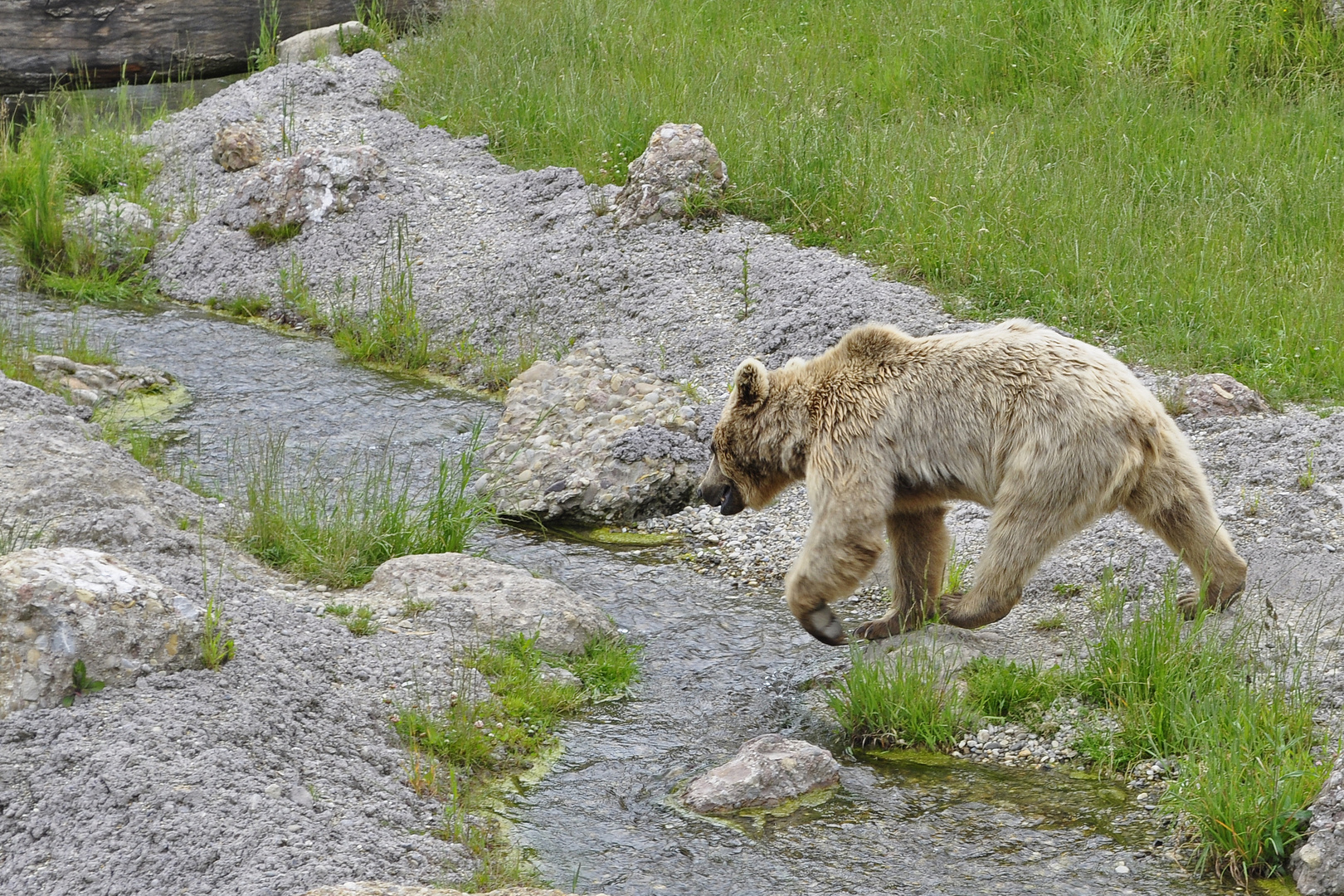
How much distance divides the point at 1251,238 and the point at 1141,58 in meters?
3.70

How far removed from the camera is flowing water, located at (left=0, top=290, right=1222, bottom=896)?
165 inches

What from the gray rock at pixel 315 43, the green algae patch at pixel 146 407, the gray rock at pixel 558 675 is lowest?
the gray rock at pixel 558 675

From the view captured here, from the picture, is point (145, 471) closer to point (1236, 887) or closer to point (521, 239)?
point (521, 239)

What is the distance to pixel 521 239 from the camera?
10.5 metres

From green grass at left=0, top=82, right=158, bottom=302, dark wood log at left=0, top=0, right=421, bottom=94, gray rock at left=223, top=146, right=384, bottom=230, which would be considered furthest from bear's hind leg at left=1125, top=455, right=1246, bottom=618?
dark wood log at left=0, top=0, right=421, bottom=94

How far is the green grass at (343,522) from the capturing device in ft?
20.4

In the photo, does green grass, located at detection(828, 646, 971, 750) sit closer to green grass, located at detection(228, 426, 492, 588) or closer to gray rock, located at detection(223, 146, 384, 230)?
green grass, located at detection(228, 426, 492, 588)

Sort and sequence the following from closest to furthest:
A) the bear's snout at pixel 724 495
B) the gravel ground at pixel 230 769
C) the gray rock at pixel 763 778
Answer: the gravel ground at pixel 230 769 → the gray rock at pixel 763 778 → the bear's snout at pixel 724 495

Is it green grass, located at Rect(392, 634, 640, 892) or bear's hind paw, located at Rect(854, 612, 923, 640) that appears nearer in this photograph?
green grass, located at Rect(392, 634, 640, 892)

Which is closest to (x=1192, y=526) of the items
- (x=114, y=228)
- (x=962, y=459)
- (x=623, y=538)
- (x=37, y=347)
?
(x=962, y=459)

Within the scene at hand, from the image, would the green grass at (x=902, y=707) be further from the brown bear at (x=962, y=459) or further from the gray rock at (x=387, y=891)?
the gray rock at (x=387, y=891)

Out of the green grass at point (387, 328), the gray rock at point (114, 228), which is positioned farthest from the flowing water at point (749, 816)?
the gray rock at point (114, 228)

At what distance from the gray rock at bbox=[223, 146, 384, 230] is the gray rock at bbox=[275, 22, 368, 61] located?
326 centimetres

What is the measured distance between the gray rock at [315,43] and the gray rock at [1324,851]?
12502mm
